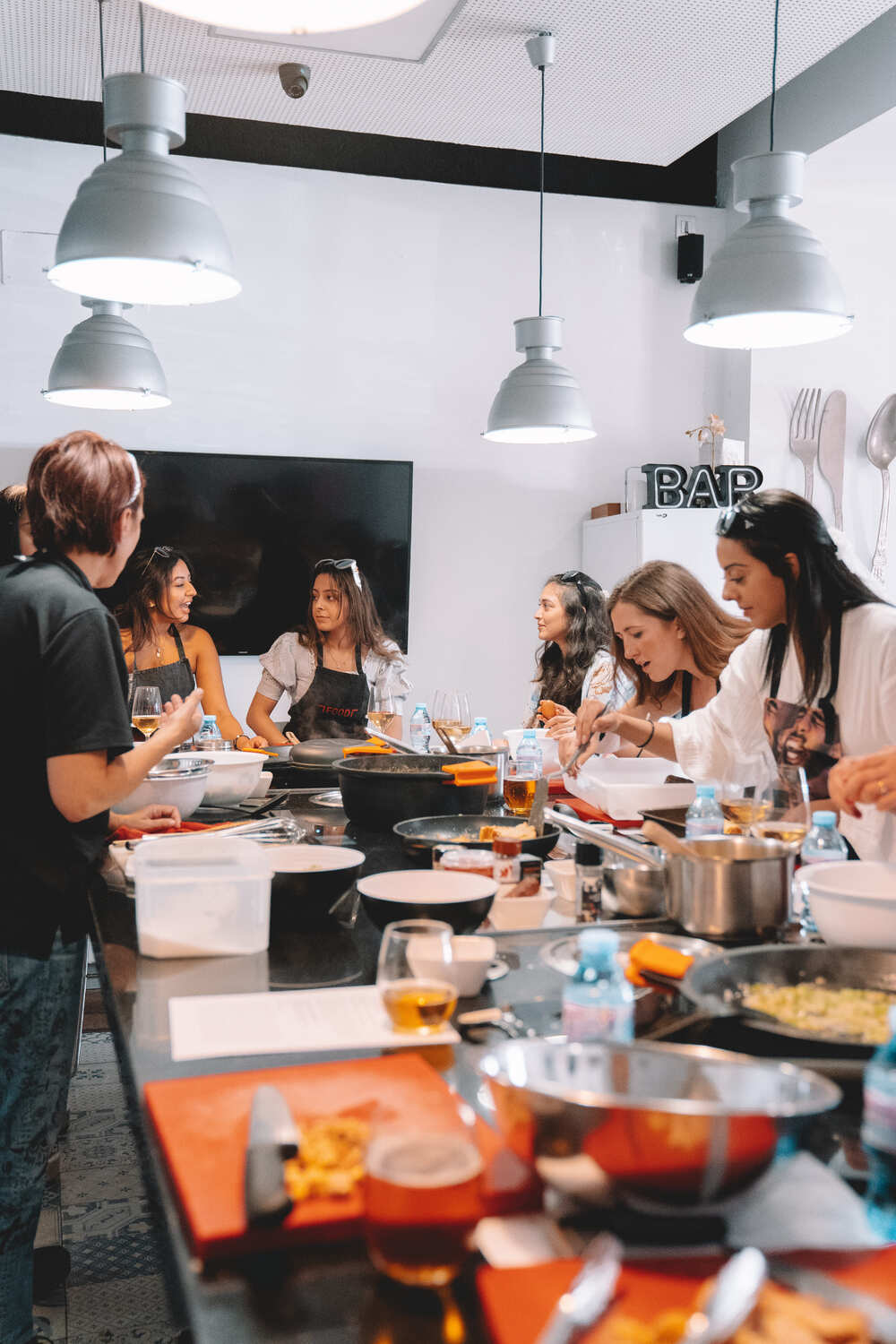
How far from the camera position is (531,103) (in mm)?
4699

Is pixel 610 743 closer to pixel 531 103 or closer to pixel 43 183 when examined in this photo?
pixel 531 103

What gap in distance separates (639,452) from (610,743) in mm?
2628

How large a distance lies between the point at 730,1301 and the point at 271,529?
Answer: 16.4 ft

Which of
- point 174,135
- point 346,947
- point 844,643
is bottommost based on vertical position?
point 346,947

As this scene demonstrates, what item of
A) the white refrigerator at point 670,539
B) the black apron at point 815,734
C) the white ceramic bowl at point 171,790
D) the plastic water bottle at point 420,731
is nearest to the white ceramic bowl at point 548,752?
the plastic water bottle at point 420,731

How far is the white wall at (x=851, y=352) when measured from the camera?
17.4 feet

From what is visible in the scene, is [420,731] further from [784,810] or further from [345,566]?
[784,810]

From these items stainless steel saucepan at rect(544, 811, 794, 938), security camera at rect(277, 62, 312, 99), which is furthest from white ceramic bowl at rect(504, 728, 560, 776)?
security camera at rect(277, 62, 312, 99)

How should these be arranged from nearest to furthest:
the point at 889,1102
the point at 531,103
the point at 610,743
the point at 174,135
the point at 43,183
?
1. the point at 889,1102
2. the point at 174,135
3. the point at 610,743
4. the point at 531,103
5. the point at 43,183

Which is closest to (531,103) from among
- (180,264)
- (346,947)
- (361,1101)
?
(180,264)

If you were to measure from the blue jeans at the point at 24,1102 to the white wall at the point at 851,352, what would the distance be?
4.59m

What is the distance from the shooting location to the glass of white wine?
171 cm

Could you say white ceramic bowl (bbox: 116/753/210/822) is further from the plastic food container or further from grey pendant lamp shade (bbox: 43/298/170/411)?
grey pendant lamp shade (bbox: 43/298/170/411)

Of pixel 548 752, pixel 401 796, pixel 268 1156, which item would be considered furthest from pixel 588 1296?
pixel 548 752
